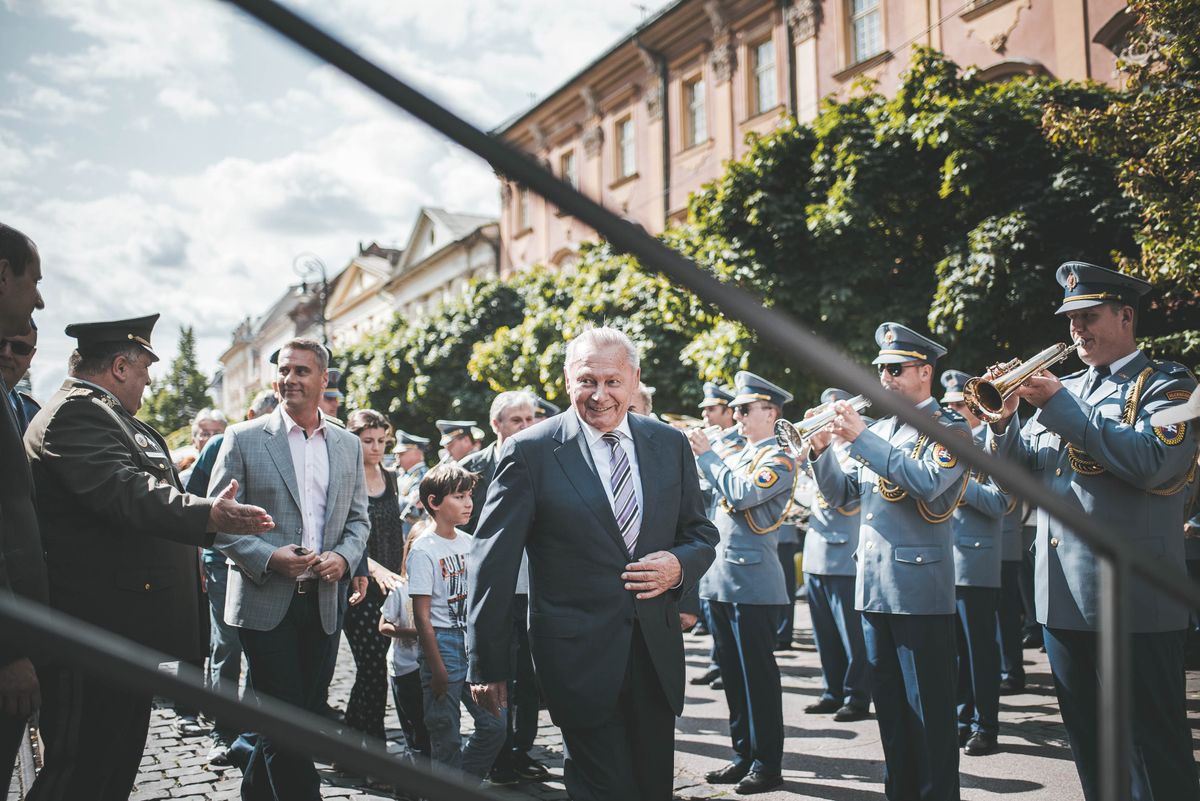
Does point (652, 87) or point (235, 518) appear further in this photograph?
point (652, 87)

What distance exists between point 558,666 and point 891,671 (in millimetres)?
2037

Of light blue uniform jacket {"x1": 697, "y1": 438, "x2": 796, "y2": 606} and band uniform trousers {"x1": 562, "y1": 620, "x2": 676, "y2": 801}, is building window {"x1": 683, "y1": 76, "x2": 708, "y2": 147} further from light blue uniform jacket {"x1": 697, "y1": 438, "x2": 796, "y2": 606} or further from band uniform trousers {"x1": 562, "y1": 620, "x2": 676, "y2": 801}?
band uniform trousers {"x1": 562, "y1": 620, "x2": 676, "y2": 801}

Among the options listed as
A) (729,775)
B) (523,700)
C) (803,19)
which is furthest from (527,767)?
(803,19)

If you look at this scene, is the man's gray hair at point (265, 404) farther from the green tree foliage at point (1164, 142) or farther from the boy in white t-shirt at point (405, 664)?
the green tree foliage at point (1164, 142)

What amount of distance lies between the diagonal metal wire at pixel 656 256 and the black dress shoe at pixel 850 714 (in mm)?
5784

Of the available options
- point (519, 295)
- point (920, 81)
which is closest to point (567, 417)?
point (920, 81)

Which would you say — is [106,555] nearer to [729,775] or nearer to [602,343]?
[602,343]

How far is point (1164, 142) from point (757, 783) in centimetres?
760

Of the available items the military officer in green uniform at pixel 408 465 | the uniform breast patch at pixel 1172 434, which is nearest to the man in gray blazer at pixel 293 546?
the uniform breast patch at pixel 1172 434

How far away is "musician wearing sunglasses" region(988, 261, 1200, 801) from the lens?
136 inches

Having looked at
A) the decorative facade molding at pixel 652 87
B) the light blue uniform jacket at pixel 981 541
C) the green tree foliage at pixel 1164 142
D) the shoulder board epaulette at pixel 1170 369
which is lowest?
the light blue uniform jacket at pixel 981 541

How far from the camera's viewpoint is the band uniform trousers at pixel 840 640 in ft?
21.7

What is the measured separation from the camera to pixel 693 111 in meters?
27.4

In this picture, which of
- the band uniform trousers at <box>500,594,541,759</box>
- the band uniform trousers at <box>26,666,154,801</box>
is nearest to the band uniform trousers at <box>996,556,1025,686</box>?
the band uniform trousers at <box>500,594,541,759</box>
